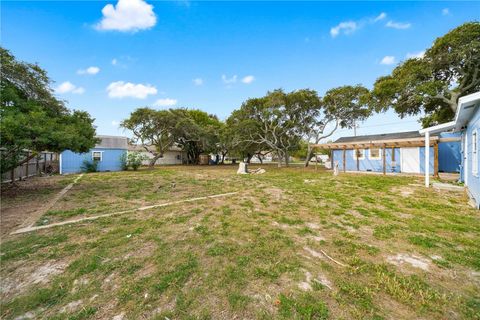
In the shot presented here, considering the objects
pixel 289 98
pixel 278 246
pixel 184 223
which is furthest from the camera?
pixel 289 98

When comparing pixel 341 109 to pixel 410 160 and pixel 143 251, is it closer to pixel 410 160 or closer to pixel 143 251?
pixel 410 160

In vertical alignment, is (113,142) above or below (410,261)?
above

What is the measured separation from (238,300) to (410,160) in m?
17.7

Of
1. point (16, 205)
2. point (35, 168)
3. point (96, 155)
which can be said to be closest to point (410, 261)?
point (16, 205)

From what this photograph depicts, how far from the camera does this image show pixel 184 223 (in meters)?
4.23

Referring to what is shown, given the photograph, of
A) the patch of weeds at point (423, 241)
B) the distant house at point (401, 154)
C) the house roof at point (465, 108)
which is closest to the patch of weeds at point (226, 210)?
the patch of weeds at point (423, 241)

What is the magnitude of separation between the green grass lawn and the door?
11822 millimetres

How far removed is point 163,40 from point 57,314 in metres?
13.4

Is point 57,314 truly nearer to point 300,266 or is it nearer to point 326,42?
point 300,266

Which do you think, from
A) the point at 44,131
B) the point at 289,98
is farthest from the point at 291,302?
the point at 289,98

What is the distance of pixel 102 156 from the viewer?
17500 mm

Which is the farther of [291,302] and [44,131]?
[44,131]

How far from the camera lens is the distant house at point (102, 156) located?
51.2 feet

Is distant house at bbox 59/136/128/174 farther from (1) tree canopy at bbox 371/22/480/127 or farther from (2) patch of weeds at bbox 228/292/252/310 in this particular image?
(1) tree canopy at bbox 371/22/480/127
